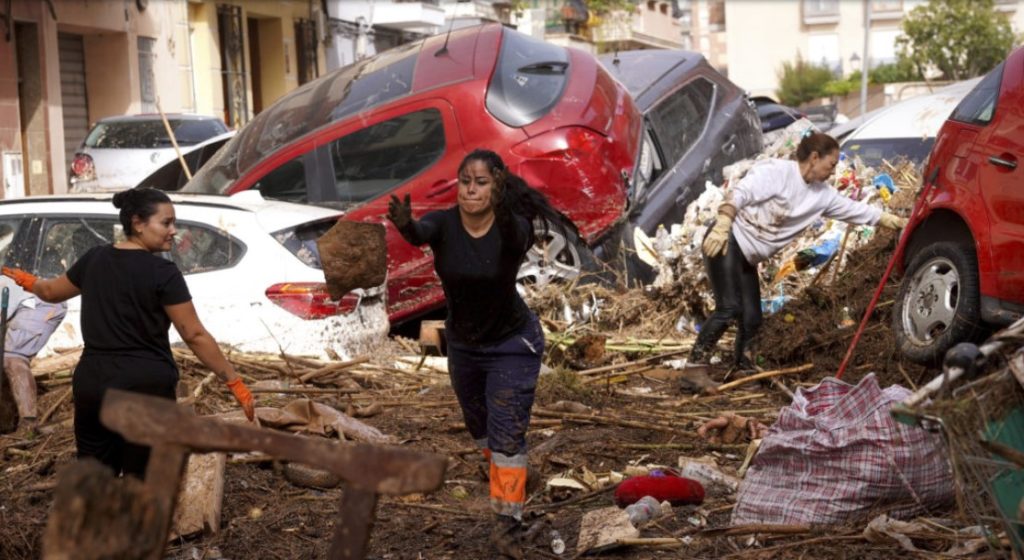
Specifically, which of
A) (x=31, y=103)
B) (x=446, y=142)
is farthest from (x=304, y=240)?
(x=31, y=103)

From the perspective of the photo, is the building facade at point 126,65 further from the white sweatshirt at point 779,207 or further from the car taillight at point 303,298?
the white sweatshirt at point 779,207

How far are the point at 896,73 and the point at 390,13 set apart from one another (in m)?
33.5

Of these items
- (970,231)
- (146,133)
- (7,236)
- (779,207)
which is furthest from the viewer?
(146,133)

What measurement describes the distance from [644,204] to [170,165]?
180 inches

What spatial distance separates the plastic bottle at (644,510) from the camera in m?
6.01

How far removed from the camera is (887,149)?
45.5 feet

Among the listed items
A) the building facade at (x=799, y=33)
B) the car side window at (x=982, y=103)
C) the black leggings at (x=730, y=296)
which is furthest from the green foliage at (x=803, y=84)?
the car side window at (x=982, y=103)

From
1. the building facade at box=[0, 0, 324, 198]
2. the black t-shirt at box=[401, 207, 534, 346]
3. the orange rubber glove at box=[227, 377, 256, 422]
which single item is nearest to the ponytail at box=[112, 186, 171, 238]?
the orange rubber glove at box=[227, 377, 256, 422]

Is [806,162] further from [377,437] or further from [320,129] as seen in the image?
[320,129]

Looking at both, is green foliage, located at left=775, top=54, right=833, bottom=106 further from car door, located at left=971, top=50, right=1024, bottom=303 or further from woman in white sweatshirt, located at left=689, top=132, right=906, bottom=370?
car door, located at left=971, top=50, right=1024, bottom=303

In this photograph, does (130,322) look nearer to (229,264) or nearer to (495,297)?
(495,297)

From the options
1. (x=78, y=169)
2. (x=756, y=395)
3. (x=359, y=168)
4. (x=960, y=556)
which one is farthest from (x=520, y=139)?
(x=78, y=169)

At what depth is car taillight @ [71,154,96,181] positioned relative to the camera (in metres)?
19.4

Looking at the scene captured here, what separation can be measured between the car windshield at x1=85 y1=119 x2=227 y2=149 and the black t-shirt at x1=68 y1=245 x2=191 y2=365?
1487 cm
